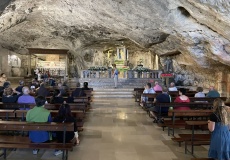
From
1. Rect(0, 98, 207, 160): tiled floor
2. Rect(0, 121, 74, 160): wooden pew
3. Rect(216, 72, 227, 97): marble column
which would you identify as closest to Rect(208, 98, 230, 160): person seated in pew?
Rect(0, 98, 207, 160): tiled floor

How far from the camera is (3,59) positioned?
1033 inches

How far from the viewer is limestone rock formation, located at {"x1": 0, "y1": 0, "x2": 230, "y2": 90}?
33.7 feet

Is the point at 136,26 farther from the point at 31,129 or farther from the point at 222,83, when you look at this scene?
the point at 31,129

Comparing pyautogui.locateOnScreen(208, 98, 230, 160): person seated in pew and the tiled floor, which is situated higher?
pyautogui.locateOnScreen(208, 98, 230, 160): person seated in pew

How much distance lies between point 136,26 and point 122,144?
11216 mm

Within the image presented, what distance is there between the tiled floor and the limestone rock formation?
460 cm

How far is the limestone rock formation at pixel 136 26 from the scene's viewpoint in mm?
10273

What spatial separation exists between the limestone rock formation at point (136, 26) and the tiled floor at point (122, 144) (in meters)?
4.60

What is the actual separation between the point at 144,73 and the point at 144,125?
1334 cm

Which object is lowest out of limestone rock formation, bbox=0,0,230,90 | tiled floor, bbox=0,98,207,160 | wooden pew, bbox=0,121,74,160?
tiled floor, bbox=0,98,207,160

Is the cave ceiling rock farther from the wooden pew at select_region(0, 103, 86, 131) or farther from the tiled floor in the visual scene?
the wooden pew at select_region(0, 103, 86, 131)

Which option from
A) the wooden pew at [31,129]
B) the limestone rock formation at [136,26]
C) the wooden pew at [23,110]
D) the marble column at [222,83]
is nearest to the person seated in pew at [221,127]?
the wooden pew at [31,129]

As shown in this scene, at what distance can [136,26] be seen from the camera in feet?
52.1

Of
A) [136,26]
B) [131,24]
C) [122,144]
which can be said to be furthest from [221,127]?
[136,26]
